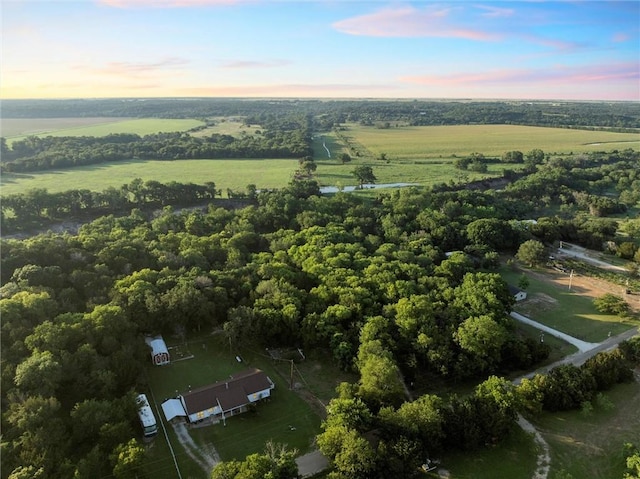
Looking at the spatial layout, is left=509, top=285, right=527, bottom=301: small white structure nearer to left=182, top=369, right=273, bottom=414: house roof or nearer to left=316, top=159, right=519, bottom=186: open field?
left=182, top=369, right=273, bottom=414: house roof

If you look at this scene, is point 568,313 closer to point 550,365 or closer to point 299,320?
point 550,365

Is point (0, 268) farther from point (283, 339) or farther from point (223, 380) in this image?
point (283, 339)

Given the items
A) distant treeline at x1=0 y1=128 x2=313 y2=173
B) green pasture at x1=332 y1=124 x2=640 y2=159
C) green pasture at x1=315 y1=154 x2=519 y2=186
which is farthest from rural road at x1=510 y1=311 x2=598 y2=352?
green pasture at x1=332 y1=124 x2=640 y2=159

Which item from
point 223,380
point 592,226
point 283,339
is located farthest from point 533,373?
point 592,226

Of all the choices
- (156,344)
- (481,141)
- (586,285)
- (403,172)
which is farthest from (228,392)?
(481,141)

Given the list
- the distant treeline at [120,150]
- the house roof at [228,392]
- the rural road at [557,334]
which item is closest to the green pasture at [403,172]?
the distant treeline at [120,150]
